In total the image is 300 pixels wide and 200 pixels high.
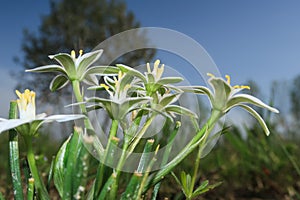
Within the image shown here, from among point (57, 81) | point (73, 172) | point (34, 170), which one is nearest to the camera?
point (73, 172)

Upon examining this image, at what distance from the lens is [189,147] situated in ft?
3.23

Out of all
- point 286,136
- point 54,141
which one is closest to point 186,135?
point 286,136

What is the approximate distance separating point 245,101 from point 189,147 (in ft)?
0.57

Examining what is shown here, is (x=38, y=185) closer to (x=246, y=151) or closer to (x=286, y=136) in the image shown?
(x=246, y=151)

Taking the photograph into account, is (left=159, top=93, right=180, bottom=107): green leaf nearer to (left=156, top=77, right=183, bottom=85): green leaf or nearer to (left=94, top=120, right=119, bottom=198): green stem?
(left=156, top=77, right=183, bottom=85): green leaf

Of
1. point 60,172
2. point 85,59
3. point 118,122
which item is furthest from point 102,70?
point 60,172

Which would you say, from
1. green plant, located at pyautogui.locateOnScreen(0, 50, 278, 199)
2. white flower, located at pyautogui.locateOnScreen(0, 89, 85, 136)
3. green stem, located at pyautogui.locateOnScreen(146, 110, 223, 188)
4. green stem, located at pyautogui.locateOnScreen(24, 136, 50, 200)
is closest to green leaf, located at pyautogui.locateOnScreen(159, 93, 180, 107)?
green plant, located at pyautogui.locateOnScreen(0, 50, 278, 199)

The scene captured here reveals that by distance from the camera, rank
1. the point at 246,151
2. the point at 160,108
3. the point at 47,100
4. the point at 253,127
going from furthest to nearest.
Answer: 1. the point at 253,127
2. the point at 246,151
3. the point at 47,100
4. the point at 160,108

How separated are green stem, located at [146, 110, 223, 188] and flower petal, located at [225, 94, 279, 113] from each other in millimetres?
35

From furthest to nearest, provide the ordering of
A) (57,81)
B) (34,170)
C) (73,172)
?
(57,81) < (34,170) < (73,172)

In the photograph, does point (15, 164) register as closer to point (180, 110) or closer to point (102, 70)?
point (102, 70)

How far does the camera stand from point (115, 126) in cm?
92

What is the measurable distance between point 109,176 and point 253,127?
2.45m

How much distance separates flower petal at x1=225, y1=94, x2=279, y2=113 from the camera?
0.96m
